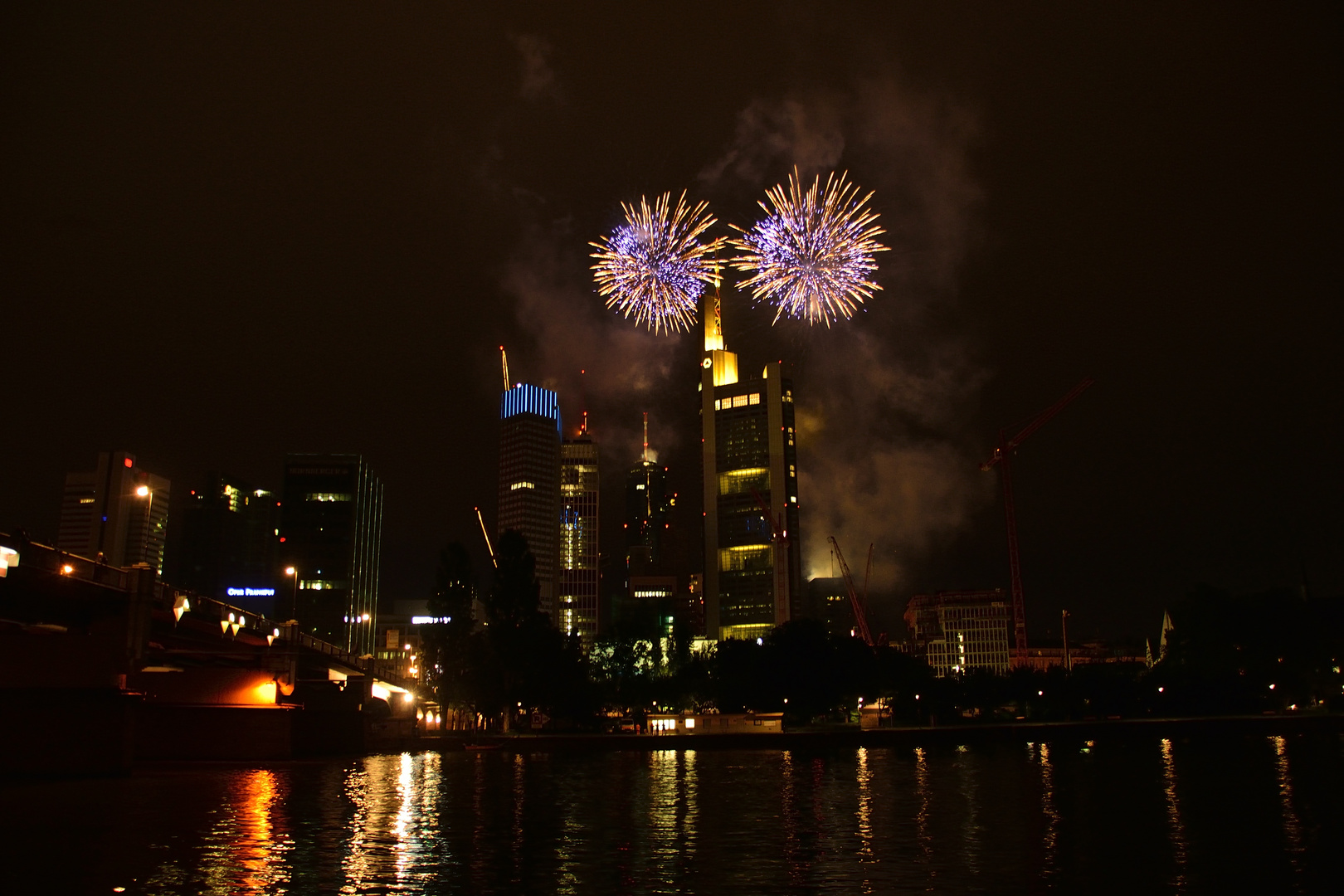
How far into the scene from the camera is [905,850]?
2700 centimetres

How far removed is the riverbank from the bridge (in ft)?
34.7

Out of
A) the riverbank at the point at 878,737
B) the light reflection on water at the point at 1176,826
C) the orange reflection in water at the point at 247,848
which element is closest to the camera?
the orange reflection in water at the point at 247,848

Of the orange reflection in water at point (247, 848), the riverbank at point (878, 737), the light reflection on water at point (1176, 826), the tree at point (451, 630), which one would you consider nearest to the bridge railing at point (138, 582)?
the orange reflection in water at point (247, 848)

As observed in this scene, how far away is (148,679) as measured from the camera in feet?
209

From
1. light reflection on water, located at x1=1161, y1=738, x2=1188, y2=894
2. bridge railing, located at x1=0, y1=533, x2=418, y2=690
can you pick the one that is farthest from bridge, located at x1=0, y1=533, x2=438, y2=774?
light reflection on water, located at x1=1161, y1=738, x2=1188, y2=894

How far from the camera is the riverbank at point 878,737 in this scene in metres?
95.5

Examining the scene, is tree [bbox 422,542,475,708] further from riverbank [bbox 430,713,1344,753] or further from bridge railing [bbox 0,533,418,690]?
bridge railing [bbox 0,533,418,690]

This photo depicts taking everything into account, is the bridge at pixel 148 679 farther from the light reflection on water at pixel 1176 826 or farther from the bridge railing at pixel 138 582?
the light reflection on water at pixel 1176 826

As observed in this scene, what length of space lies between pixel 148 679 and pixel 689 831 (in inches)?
1778

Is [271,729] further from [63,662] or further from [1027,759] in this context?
[1027,759]

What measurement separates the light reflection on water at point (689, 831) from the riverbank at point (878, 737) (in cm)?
3582

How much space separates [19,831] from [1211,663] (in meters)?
143

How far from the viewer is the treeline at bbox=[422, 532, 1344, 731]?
108m

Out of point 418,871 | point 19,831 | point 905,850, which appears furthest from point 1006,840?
point 19,831
